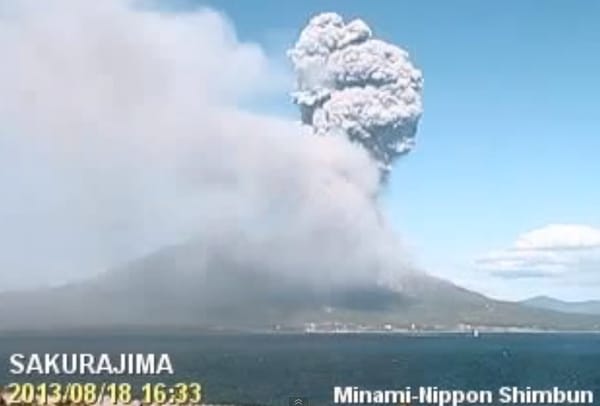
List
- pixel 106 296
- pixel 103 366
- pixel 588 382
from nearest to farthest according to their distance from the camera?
pixel 103 366
pixel 106 296
pixel 588 382

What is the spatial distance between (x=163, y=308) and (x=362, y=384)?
164 cm

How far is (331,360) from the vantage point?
11258 mm

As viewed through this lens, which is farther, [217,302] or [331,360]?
[331,360]

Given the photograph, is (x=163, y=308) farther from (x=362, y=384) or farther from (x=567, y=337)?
(x=567, y=337)

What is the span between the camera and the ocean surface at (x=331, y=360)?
395 inches

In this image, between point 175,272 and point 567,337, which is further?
point 567,337

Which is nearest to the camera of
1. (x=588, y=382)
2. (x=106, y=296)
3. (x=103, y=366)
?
(x=103, y=366)

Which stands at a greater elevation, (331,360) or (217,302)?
(217,302)

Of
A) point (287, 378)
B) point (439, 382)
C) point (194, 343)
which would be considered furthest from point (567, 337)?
point (194, 343)

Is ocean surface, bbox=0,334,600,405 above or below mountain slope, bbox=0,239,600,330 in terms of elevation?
below

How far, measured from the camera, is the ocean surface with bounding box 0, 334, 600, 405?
32.9 ft

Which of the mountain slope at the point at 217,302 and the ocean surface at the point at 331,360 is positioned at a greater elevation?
the mountain slope at the point at 217,302

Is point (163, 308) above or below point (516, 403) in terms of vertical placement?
above

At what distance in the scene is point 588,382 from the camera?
11422mm
